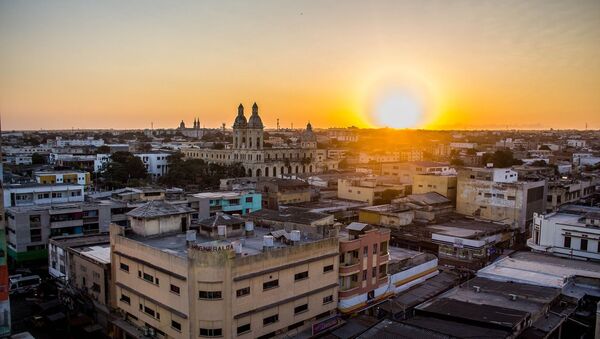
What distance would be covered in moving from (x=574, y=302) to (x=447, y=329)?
9257 mm

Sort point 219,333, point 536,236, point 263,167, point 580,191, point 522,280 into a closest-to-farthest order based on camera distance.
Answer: point 219,333
point 522,280
point 536,236
point 580,191
point 263,167

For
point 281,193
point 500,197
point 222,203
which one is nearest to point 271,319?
point 222,203

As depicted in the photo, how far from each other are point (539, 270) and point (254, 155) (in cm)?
7180

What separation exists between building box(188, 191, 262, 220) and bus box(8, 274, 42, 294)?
12.9 metres

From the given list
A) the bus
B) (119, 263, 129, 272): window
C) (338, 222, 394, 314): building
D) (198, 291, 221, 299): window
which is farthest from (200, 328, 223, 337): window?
the bus

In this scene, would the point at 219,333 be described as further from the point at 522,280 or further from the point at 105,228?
the point at 105,228

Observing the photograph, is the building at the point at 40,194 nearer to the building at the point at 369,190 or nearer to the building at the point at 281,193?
the building at the point at 281,193

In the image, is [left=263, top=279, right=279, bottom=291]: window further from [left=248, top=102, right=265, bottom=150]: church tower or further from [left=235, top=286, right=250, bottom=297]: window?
[left=248, top=102, right=265, bottom=150]: church tower

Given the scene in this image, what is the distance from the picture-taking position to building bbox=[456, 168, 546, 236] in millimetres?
45781

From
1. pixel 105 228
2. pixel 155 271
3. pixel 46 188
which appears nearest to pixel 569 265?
pixel 155 271

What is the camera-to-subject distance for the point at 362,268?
25.7 meters

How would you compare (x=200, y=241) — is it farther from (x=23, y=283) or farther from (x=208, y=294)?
(x=23, y=283)

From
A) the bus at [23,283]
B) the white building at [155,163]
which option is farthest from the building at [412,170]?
the white building at [155,163]

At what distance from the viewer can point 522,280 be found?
27500 mm
